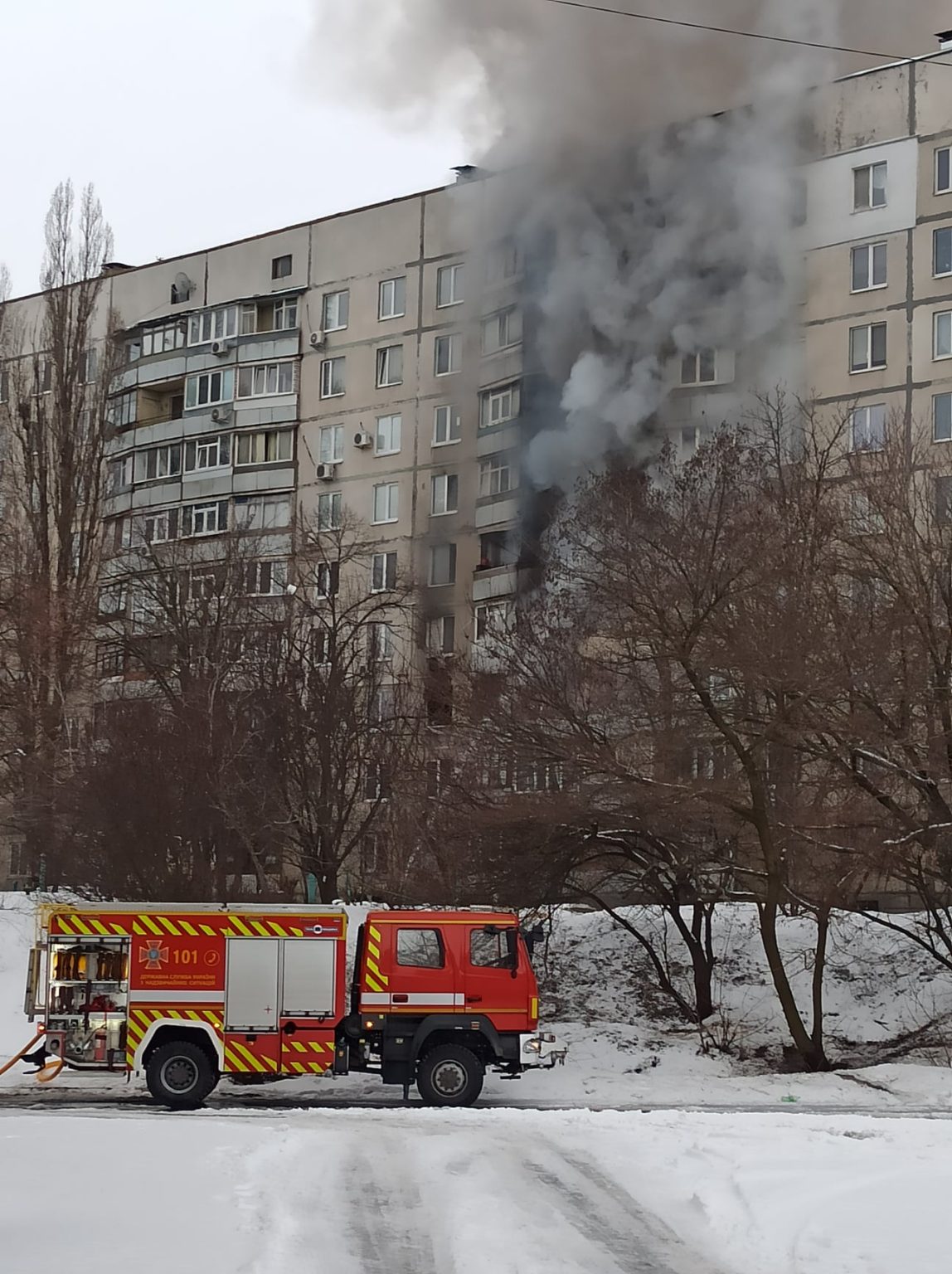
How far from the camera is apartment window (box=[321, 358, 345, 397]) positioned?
54.7 m

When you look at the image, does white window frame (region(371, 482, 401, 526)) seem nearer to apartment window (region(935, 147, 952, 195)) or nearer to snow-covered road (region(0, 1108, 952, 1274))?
apartment window (region(935, 147, 952, 195))

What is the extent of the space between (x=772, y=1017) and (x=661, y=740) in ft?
24.0

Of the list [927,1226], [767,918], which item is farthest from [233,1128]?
[767,918]

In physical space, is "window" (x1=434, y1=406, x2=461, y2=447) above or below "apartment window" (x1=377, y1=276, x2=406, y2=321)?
below

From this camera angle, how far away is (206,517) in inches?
2259

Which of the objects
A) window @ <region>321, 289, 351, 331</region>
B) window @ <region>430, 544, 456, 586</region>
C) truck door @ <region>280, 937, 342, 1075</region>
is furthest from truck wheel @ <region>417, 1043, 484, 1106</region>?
window @ <region>321, 289, 351, 331</region>

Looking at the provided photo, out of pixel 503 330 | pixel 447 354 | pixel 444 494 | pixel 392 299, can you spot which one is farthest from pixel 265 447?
pixel 503 330

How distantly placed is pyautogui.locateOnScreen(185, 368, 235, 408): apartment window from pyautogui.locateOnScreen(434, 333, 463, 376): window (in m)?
10.2

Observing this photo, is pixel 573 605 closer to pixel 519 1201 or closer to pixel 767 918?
pixel 767 918

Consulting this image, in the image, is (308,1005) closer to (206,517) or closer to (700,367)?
(700,367)

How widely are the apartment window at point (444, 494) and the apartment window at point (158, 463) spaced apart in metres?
14.4

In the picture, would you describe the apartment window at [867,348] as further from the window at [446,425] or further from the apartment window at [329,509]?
the apartment window at [329,509]

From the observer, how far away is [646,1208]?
9812 mm

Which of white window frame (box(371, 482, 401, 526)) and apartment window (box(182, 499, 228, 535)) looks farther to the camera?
apartment window (box(182, 499, 228, 535))
